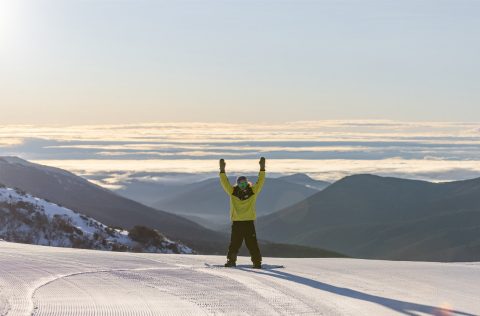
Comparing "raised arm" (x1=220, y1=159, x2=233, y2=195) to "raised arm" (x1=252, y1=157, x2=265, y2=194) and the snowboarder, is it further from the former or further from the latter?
"raised arm" (x1=252, y1=157, x2=265, y2=194)

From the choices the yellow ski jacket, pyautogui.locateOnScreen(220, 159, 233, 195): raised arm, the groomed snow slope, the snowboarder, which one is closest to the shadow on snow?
the groomed snow slope

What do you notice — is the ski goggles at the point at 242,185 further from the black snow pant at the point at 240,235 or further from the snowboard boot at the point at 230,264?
the snowboard boot at the point at 230,264

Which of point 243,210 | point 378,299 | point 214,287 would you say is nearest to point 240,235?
point 243,210

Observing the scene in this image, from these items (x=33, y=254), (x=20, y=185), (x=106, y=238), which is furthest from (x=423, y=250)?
(x=33, y=254)

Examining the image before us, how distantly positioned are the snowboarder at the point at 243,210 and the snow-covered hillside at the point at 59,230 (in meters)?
33.3

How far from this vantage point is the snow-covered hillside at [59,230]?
47.8 metres

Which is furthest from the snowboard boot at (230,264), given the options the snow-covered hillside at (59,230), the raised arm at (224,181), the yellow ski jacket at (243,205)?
the snow-covered hillside at (59,230)

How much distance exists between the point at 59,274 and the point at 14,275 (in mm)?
619

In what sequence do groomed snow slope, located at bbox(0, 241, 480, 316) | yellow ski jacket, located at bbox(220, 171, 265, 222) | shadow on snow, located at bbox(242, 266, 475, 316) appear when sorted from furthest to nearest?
yellow ski jacket, located at bbox(220, 171, 265, 222)
shadow on snow, located at bbox(242, 266, 475, 316)
groomed snow slope, located at bbox(0, 241, 480, 316)

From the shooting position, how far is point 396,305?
32.9ft

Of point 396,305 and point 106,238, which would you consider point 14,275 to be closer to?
point 396,305

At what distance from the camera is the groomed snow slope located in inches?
360

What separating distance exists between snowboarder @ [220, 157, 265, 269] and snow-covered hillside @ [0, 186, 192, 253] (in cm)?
3326

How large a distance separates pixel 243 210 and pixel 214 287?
132 inches
